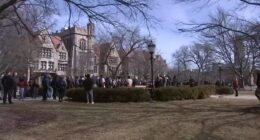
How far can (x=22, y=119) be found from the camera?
1477cm

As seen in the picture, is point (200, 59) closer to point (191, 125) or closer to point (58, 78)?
point (58, 78)

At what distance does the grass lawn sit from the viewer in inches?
505

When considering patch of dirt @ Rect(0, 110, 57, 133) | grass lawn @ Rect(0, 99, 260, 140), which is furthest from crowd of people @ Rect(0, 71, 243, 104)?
patch of dirt @ Rect(0, 110, 57, 133)

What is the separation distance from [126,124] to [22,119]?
12.2ft

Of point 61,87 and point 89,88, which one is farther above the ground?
point 61,87

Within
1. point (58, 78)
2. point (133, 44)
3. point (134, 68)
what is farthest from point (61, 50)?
point (58, 78)

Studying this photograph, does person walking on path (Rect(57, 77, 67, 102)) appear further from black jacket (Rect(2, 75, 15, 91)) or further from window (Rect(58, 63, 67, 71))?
window (Rect(58, 63, 67, 71))

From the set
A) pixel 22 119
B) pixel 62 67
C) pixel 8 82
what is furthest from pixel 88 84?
pixel 62 67

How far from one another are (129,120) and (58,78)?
11.4m

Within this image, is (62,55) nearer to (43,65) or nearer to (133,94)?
(43,65)

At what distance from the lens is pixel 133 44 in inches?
2628

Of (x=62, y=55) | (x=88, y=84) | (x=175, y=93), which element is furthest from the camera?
(x=62, y=55)

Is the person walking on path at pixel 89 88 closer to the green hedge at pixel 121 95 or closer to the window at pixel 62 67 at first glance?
the green hedge at pixel 121 95

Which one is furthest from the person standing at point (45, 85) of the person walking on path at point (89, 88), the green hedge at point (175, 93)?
the green hedge at point (175, 93)
